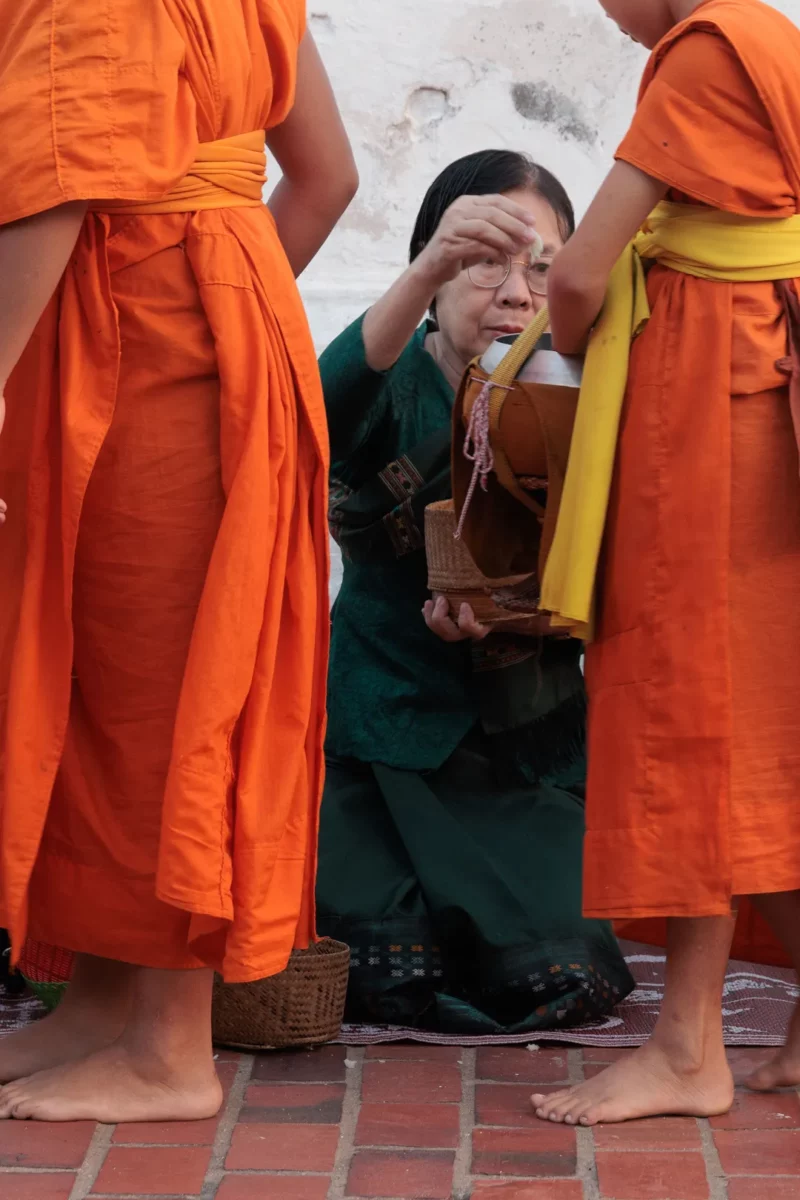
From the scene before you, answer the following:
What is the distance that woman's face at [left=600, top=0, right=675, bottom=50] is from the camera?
255 centimetres

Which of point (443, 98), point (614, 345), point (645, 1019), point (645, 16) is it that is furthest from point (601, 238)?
point (443, 98)

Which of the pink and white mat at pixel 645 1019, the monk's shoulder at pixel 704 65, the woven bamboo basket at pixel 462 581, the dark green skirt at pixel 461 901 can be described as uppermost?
the monk's shoulder at pixel 704 65

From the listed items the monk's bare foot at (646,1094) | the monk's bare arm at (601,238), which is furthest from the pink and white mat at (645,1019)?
the monk's bare arm at (601,238)

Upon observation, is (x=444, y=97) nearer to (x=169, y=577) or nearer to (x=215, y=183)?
(x=215, y=183)

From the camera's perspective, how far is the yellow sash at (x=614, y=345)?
2.44 m

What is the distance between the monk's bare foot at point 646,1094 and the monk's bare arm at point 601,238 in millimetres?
1142

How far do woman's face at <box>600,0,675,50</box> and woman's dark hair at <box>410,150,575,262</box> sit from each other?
699 millimetres

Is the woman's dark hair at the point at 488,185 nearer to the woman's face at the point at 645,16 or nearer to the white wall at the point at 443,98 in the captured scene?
the woman's face at the point at 645,16

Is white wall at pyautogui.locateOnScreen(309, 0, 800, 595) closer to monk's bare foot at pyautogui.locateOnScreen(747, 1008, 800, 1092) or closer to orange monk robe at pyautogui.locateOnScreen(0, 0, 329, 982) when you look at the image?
orange monk robe at pyautogui.locateOnScreen(0, 0, 329, 982)

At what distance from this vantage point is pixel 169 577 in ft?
7.87

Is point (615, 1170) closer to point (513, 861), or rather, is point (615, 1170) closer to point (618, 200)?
point (513, 861)

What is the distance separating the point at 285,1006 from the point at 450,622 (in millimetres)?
772

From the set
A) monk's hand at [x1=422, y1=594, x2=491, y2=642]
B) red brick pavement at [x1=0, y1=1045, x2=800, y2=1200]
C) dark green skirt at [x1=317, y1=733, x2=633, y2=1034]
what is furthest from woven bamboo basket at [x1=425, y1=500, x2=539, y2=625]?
red brick pavement at [x1=0, y1=1045, x2=800, y2=1200]

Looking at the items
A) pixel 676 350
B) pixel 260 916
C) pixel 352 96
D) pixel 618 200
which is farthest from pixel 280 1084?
pixel 352 96
